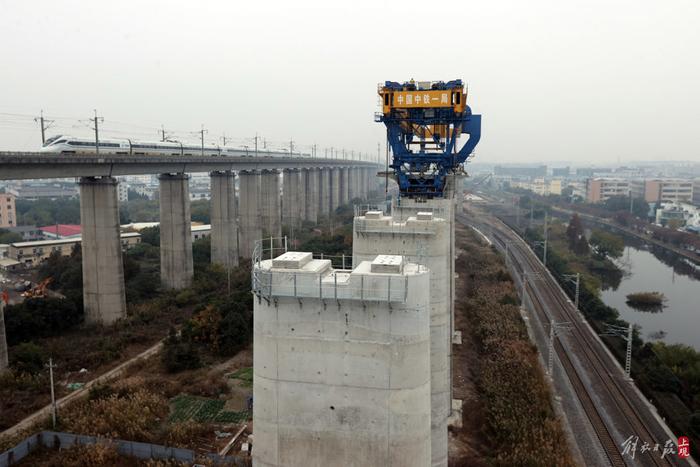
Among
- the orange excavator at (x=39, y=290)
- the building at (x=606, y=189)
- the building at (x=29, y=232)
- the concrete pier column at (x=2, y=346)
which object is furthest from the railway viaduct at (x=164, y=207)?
the building at (x=606, y=189)

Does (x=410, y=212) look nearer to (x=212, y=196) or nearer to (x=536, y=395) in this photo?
(x=536, y=395)

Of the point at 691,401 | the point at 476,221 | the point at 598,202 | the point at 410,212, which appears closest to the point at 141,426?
the point at 410,212

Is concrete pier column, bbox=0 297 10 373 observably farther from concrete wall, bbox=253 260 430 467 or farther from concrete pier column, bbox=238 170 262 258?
concrete pier column, bbox=238 170 262 258

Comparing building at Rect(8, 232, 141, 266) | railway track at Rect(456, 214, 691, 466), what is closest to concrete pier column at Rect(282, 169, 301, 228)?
building at Rect(8, 232, 141, 266)

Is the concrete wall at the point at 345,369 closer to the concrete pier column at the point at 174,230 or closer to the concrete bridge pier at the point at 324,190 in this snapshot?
the concrete pier column at the point at 174,230

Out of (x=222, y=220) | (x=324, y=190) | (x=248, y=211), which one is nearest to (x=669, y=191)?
(x=324, y=190)
